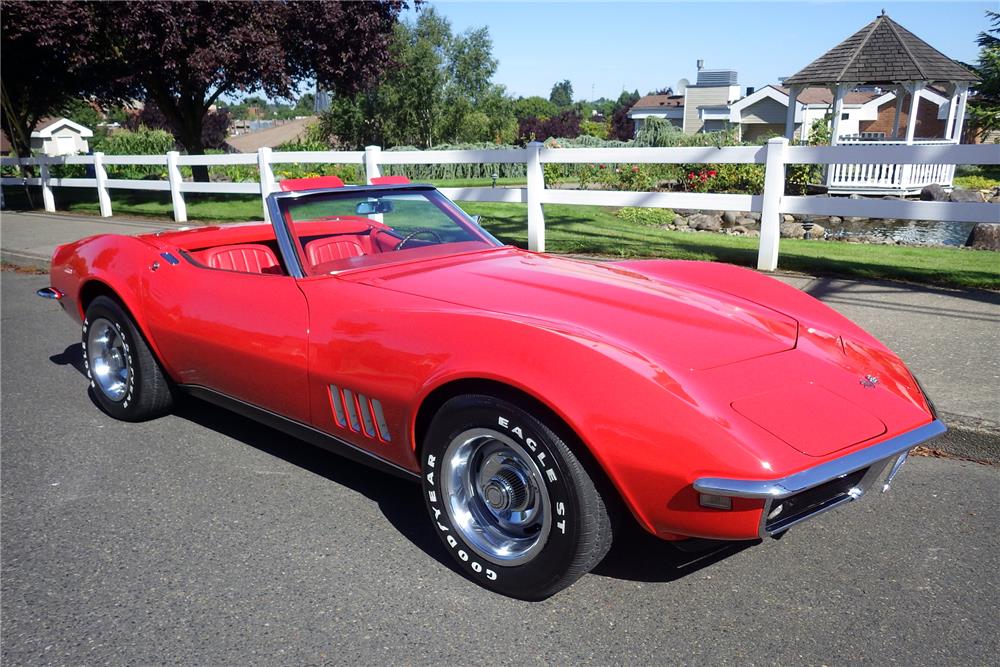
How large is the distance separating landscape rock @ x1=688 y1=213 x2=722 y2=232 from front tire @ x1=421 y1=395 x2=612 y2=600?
43.3 ft

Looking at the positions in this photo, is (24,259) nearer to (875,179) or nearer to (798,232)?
(798,232)

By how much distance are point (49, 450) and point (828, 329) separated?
148 inches

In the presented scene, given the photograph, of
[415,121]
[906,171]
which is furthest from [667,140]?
[415,121]

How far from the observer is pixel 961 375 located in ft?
14.5

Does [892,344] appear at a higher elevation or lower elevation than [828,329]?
lower

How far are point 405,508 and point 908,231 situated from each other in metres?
14.6

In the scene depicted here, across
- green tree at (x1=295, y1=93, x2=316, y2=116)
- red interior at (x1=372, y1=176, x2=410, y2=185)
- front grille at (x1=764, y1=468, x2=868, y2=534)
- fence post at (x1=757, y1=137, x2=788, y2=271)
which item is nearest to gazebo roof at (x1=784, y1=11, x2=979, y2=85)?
green tree at (x1=295, y1=93, x2=316, y2=116)

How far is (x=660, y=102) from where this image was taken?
259 feet

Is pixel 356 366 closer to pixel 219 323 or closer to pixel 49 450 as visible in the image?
pixel 219 323

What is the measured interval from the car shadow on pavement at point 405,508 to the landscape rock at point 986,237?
10444 mm

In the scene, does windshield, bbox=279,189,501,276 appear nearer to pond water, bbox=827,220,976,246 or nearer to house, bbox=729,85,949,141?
pond water, bbox=827,220,976,246

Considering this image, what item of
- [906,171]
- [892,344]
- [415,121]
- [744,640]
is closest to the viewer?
[744,640]

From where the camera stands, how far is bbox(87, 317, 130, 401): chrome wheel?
437 centimetres

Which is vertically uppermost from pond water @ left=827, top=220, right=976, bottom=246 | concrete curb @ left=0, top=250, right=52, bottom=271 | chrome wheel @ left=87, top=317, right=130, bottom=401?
chrome wheel @ left=87, top=317, right=130, bottom=401
